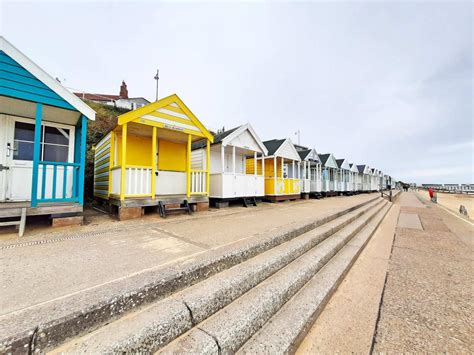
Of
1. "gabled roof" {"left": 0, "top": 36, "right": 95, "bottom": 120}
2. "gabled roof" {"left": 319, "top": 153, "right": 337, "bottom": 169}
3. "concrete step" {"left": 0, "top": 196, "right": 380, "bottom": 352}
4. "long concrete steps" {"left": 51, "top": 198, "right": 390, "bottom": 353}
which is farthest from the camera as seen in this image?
"gabled roof" {"left": 319, "top": 153, "right": 337, "bottom": 169}

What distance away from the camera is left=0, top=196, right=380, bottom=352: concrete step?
1072 millimetres

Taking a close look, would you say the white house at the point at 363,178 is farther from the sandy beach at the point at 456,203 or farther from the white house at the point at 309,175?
the white house at the point at 309,175

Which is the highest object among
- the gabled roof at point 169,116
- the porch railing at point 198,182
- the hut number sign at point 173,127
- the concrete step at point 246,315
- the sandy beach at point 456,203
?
the gabled roof at point 169,116

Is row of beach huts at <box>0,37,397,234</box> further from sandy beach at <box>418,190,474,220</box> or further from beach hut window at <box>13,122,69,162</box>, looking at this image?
sandy beach at <box>418,190,474,220</box>

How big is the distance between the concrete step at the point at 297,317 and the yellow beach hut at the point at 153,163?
4.56 metres

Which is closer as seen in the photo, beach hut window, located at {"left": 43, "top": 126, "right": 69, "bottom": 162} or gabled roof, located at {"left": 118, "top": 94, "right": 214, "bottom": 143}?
beach hut window, located at {"left": 43, "top": 126, "right": 69, "bottom": 162}

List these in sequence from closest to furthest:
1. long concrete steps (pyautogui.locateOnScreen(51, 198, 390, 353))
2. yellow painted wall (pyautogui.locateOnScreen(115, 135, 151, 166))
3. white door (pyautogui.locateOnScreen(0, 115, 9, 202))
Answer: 1. long concrete steps (pyautogui.locateOnScreen(51, 198, 390, 353))
2. white door (pyautogui.locateOnScreen(0, 115, 9, 202))
3. yellow painted wall (pyautogui.locateOnScreen(115, 135, 151, 166))

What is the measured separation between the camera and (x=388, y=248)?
4.39 m

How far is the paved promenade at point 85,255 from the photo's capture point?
5.67 feet

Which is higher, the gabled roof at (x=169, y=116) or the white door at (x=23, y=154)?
the gabled roof at (x=169, y=116)

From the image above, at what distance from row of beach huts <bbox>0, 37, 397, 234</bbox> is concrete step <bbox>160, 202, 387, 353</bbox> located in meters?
4.32

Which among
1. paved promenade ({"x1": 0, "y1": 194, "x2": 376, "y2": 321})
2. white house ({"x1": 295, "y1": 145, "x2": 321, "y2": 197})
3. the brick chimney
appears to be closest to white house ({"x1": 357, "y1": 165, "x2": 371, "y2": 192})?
white house ({"x1": 295, "y1": 145, "x2": 321, "y2": 197})

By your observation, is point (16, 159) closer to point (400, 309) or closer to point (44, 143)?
point (44, 143)

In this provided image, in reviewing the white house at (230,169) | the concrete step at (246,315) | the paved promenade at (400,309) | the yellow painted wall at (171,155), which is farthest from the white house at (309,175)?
the concrete step at (246,315)
